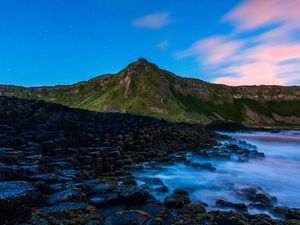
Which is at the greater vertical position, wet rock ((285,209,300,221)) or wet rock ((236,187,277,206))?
wet rock ((285,209,300,221))

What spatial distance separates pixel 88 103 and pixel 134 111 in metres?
46.7

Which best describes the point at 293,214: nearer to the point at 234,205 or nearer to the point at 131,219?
the point at 234,205

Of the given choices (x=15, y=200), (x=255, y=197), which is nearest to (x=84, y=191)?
(x=15, y=200)

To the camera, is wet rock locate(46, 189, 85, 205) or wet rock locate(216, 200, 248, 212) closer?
wet rock locate(46, 189, 85, 205)

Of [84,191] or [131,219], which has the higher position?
[84,191]

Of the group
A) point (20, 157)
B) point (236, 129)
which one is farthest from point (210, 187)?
point (236, 129)

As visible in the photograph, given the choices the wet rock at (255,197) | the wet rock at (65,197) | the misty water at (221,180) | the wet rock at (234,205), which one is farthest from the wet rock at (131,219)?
the wet rock at (255,197)

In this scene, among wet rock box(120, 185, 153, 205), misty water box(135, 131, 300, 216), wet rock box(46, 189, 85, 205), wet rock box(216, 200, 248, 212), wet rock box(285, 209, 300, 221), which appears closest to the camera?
wet rock box(46, 189, 85, 205)

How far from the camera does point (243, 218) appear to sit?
918 centimetres

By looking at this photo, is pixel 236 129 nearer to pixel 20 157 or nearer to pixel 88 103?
pixel 20 157

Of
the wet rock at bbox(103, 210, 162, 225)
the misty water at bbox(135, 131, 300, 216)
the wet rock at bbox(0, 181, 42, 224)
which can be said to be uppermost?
the wet rock at bbox(0, 181, 42, 224)

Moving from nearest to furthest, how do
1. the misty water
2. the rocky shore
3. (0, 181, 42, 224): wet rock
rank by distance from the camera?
(0, 181, 42, 224): wet rock, the rocky shore, the misty water

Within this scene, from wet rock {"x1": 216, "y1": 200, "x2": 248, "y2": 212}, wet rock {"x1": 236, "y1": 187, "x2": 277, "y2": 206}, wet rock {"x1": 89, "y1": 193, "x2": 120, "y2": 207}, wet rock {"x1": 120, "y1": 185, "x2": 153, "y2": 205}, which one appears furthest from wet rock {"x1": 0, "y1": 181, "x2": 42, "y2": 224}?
wet rock {"x1": 236, "y1": 187, "x2": 277, "y2": 206}

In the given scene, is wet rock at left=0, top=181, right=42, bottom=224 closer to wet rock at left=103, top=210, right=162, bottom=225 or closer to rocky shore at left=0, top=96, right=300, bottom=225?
rocky shore at left=0, top=96, right=300, bottom=225
